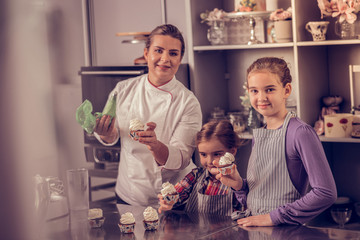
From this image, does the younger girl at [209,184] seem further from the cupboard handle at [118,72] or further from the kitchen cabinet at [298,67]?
the cupboard handle at [118,72]

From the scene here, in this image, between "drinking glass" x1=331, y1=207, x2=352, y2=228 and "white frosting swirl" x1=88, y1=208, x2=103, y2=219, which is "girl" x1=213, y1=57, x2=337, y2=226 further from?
"drinking glass" x1=331, y1=207, x2=352, y2=228

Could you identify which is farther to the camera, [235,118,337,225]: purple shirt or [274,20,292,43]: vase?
[274,20,292,43]: vase

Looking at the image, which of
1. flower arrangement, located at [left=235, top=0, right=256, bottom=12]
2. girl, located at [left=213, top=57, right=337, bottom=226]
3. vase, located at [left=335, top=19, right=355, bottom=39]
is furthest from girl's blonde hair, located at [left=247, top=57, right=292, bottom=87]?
flower arrangement, located at [left=235, top=0, right=256, bottom=12]

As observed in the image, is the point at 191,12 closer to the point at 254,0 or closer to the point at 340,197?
the point at 254,0

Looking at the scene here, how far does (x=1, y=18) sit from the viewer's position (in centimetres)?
29

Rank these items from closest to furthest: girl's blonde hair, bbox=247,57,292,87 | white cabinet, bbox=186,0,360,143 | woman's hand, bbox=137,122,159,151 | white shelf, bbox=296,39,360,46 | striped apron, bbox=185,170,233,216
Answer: girl's blonde hair, bbox=247,57,292,87 < striped apron, bbox=185,170,233,216 < woman's hand, bbox=137,122,159,151 < white shelf, bbox=296,39,360,46 < white cabinet, bbox=186,0,360,143

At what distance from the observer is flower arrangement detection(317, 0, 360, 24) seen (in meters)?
→ 2.35

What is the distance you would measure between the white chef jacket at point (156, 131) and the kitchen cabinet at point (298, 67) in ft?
2.18

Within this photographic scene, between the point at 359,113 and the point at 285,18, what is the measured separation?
613 mm

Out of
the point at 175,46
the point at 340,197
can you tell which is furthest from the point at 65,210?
the point at 340,197

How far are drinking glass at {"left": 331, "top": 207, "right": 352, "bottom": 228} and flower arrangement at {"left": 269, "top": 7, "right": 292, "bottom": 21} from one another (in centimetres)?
103

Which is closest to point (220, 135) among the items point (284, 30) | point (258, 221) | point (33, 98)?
point (258, 221)

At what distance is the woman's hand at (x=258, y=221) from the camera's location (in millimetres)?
1411

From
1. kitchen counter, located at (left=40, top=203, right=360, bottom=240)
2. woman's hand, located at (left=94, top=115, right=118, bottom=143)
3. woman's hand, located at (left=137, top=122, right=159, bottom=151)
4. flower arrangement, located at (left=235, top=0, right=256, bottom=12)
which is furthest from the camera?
flower arrangement, located at (left=235, top=0, right=256, bottom=12)
